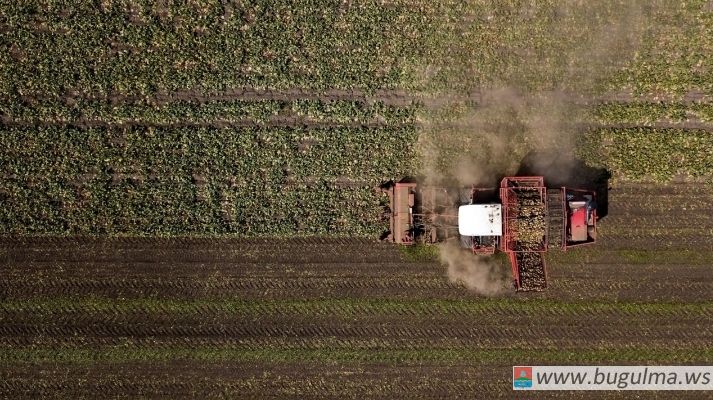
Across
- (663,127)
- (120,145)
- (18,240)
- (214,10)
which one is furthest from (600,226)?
(18,240)

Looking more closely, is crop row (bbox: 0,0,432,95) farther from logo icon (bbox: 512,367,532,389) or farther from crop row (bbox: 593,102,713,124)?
logo icon (bbox: 512,367,532,389)

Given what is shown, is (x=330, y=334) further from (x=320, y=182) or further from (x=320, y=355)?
(x=320, y=182)

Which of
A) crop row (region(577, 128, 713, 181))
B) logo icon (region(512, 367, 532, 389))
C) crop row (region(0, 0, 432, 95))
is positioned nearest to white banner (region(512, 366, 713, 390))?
logo icon (region(512, 367, 532, 389))

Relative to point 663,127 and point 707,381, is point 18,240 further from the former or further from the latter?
point 707,381

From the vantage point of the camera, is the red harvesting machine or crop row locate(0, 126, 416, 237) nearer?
the red harvesting machine

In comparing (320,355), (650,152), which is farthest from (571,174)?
(320,355)

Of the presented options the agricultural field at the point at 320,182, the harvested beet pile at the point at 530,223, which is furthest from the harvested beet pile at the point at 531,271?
the agricultural field at the point at 320,182
